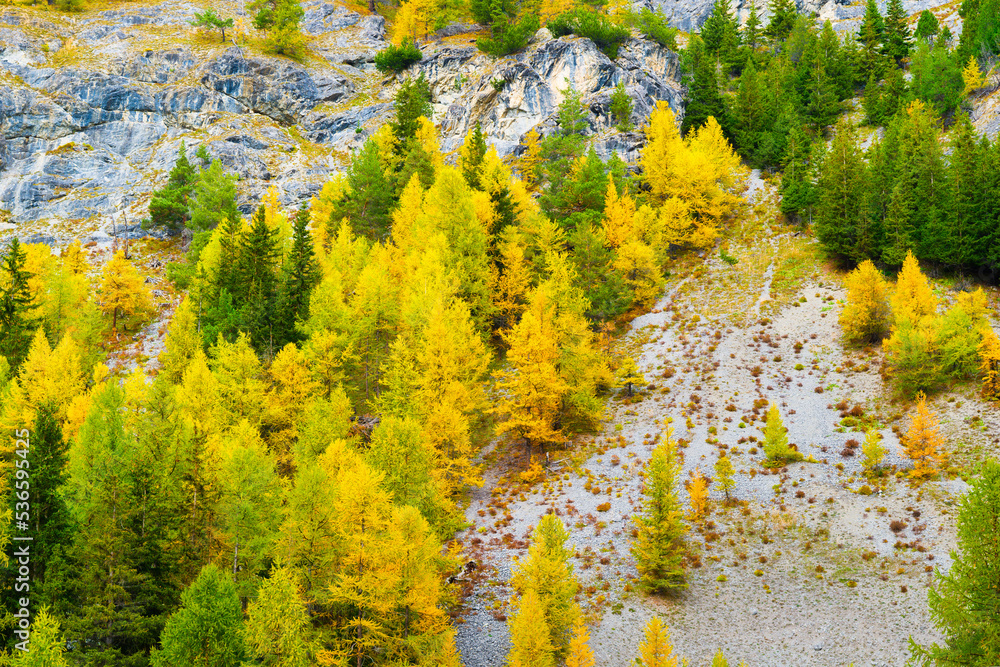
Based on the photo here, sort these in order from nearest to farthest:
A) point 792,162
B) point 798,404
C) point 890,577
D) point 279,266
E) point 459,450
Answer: point 890,577, point 459,450, point 798,404, point 279,266, point 792,162

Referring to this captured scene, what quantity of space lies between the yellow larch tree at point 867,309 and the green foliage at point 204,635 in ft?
124

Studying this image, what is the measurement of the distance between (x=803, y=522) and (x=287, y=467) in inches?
1036

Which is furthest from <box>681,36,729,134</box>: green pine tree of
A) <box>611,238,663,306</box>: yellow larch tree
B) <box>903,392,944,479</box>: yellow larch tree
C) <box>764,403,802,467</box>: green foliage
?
<box>903,392,944,479</box>: yellow larch tree

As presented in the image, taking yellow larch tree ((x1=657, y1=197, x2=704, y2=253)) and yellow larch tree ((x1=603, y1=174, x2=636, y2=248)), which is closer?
yellow larch tree ((x1=603, y1=174, x2=636, y2=248))

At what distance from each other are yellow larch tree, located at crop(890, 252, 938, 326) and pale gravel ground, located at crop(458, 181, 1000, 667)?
367 cm

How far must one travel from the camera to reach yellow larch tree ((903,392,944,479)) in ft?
95.0

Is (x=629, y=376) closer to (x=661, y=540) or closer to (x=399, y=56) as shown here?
(x=661, y=540)

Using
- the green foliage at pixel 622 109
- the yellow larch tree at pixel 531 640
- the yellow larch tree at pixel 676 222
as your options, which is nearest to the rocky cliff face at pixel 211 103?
the green foliage at pixel 622 109

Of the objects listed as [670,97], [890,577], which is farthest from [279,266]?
[670,97]

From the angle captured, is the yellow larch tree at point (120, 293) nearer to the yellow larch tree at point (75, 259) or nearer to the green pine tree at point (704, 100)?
the yellow larch tree at point (75, 259)

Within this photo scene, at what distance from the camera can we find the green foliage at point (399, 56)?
85375 millimetres

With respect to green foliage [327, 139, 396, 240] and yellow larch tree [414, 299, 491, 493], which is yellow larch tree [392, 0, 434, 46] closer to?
green foliage [327, 139, 396, 240]

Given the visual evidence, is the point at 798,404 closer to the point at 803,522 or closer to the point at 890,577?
the point at 803,522

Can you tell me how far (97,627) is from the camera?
22312mm
